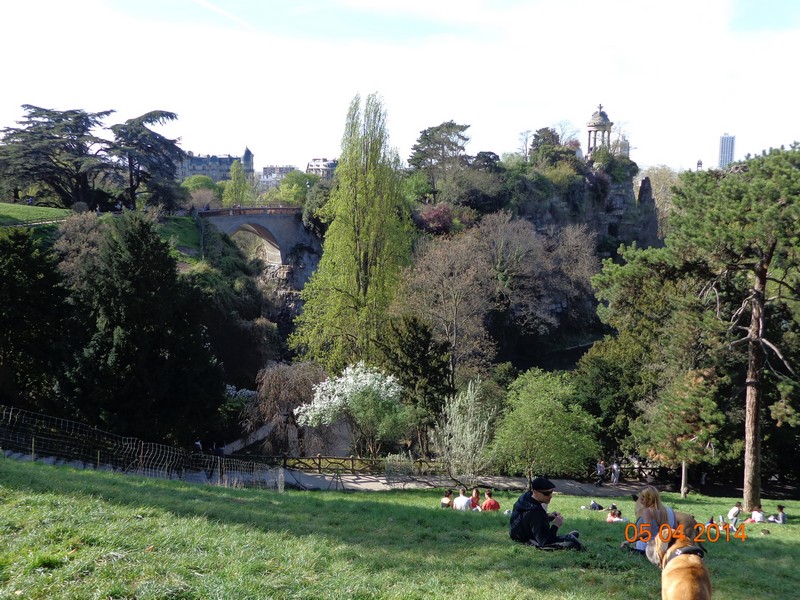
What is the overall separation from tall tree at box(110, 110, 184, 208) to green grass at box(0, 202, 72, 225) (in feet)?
19.2

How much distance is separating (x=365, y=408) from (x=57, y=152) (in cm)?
3113

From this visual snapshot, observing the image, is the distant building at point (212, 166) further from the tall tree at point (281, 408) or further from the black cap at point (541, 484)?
the black cap at point (541, 484)

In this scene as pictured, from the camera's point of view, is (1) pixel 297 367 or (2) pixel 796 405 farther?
(1) pixel 297 367

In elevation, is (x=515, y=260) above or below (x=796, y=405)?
above

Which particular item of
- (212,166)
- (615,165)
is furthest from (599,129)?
(212,166)

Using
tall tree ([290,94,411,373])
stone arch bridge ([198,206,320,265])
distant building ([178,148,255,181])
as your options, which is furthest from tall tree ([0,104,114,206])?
distant building ([178,148,255,181])

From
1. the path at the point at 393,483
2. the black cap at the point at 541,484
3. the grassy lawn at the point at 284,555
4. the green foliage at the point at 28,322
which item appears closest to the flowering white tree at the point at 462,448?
the path at the point at 393,483

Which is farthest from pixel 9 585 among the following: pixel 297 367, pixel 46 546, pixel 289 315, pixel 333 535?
pixel 289 315

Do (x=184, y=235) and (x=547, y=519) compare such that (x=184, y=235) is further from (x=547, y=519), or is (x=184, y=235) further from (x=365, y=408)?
(x=547, y=519)

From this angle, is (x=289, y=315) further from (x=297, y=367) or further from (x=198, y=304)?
(x=198, y=304)

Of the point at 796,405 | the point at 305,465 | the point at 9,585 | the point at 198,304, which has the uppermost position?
the point at 198,304

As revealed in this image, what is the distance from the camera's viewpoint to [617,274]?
1711 centimetres

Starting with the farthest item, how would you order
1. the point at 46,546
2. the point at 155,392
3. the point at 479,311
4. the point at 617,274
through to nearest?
the point at 479,311
the point at 155,392
the point at 617,274
the point at 46,546

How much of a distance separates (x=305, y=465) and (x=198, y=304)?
22.4 ft
